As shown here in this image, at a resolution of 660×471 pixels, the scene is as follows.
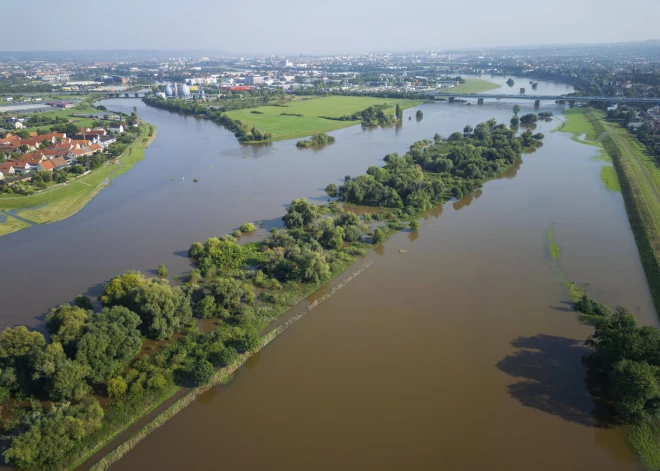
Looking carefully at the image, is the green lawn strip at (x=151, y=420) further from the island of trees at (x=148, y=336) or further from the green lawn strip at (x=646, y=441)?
the green lawn strip at (x=646, y=441)

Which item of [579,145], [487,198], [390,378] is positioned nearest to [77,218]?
[390,378]

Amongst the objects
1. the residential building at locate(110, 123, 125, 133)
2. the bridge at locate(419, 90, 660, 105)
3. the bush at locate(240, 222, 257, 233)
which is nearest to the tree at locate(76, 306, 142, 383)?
the bush at locate(240, 222, 257, 233)

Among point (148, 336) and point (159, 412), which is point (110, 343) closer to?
point (148, 336)

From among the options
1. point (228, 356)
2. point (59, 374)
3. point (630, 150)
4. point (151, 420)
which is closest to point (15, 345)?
point (59, 374)

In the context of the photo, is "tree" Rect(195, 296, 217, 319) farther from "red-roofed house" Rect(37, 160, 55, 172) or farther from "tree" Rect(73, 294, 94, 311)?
"red-roofed house" Rect(37, 160, 55, 172)

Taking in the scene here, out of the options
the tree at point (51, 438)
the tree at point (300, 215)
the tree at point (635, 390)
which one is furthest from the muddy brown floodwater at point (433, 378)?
the tree at point (300, 215)

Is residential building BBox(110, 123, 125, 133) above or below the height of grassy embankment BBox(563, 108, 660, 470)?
above
